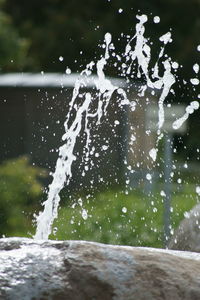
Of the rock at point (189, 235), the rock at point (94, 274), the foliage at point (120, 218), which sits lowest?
the rock at point (94, 274)

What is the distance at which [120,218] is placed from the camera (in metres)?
9.98

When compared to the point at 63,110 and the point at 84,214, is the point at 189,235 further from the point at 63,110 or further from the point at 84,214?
the point at 63,110

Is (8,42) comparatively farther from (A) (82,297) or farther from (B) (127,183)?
(A) (82,297)

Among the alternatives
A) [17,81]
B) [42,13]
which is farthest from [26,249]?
[42,13]

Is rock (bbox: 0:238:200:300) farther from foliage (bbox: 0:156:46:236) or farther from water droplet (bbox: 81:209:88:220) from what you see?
water droplet (bbox: 81:209:88:220)

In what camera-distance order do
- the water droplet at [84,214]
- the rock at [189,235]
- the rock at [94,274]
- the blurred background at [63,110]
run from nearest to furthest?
the rock at [94,274], the rock at [189,235], the blurred background at [63,110], the water droplet at [84,214]

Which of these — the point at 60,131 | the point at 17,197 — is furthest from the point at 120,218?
the point at 60,131

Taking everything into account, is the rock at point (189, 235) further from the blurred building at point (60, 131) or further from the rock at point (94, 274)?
the blurred building at point (60, 131)

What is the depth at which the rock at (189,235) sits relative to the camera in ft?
17.4

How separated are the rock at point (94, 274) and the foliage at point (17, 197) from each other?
5.42 metres

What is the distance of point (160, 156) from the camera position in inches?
543

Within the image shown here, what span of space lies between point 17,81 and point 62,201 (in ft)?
8.34

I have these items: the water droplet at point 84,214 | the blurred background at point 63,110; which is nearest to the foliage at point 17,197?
the blurred background at point 63,110

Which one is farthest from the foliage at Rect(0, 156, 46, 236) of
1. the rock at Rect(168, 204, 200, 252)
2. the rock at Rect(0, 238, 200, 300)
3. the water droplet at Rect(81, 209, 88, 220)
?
the rock at Rect(0, 238, 200, 300)
